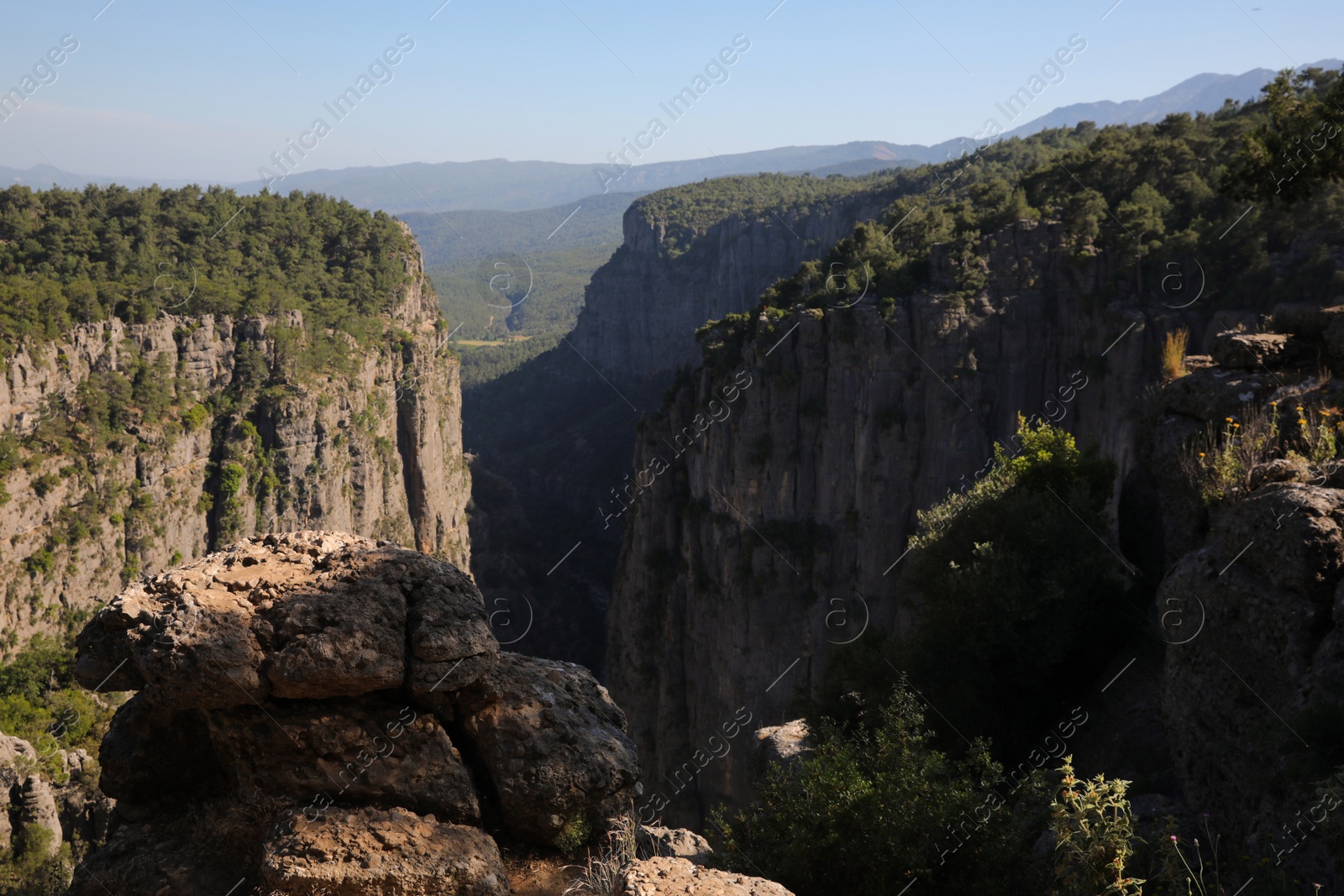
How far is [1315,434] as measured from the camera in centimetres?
973

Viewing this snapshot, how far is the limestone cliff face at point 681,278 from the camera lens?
101188 millimetres

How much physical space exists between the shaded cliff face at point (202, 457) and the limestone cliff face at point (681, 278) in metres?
36.3

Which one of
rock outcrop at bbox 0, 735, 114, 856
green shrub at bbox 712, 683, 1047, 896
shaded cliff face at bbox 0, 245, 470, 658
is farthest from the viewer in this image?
shaded cliff face at bbox 0, 245, 470, 658

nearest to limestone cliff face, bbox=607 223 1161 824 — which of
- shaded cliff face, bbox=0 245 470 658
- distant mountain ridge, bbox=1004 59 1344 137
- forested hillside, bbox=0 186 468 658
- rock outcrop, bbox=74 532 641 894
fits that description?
shaded cliff face, bbox=0 245 470 658

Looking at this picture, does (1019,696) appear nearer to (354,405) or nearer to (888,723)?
(888,723)

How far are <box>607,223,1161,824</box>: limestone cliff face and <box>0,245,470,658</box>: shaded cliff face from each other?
24997 millimetres

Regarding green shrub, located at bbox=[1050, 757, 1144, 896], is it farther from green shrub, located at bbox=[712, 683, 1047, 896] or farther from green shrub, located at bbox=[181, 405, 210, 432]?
green shrub, located at bbox=[181, 405, 210, 432]

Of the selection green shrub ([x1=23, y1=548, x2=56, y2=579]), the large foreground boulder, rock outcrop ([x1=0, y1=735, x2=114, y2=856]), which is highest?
the large foreground boulder

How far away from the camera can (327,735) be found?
281 inches

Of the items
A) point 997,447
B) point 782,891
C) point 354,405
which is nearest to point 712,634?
point 997,447

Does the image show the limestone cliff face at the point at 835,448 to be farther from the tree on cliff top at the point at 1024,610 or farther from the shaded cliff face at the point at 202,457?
the shaded cliff face at the point at 202,457

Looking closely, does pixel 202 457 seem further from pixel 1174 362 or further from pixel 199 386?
pixel 1174 362

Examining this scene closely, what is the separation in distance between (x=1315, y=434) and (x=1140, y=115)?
180249mm

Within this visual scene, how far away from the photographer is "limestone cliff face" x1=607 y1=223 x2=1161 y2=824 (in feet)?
127
